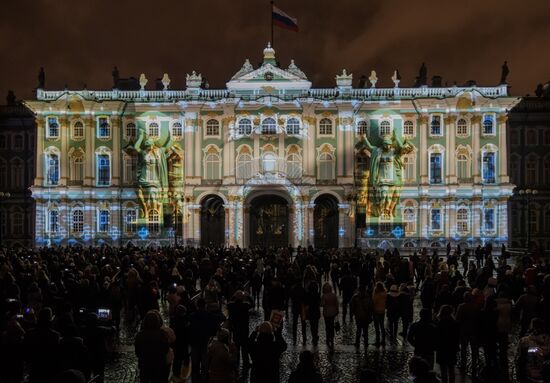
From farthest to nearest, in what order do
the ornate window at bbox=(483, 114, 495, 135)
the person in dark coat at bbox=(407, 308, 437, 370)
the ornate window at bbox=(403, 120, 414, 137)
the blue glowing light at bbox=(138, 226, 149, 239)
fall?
the ornate window at bbox=(403, 120, 414, 137), the ornate window at bbox=(483, 114, 495, 135), the blue glowing light at bbox=(138, 226, 149, 239), the person in dark coat at bbox=(407, 308, 437, 370)

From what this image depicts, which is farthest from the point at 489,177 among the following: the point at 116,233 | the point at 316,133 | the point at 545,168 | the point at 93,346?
the point at 93,346

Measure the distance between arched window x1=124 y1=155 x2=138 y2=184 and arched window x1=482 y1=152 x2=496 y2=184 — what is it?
111 ft

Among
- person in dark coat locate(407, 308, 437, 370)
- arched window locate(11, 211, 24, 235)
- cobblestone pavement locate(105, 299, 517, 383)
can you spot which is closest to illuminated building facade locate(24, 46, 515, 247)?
arched window locate(11, 211, 24, 235)

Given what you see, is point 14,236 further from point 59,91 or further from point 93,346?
point 93,346

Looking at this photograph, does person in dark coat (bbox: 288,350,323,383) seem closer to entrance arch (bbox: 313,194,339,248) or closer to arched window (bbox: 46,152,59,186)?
entrance arch (bbox: 313,194,339,248)

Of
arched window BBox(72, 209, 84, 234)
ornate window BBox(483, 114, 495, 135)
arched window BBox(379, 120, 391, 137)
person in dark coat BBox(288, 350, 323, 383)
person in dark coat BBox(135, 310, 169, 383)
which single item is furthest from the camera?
arched window BBox(72, 209, 84, 234)

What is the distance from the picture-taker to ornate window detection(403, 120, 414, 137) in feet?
218

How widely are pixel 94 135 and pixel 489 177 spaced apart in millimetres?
38585

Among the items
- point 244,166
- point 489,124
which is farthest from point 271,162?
point 489,124

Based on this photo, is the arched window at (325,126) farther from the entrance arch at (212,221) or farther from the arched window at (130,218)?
the arched window at (130,218)

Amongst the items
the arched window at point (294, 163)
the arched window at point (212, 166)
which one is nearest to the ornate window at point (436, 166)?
the arched window at point (294, 163)

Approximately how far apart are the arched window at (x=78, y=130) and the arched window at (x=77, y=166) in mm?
1673

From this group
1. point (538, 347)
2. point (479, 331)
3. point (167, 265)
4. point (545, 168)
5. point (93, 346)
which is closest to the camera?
point (538, 347)

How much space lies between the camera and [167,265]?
93.2 ft
